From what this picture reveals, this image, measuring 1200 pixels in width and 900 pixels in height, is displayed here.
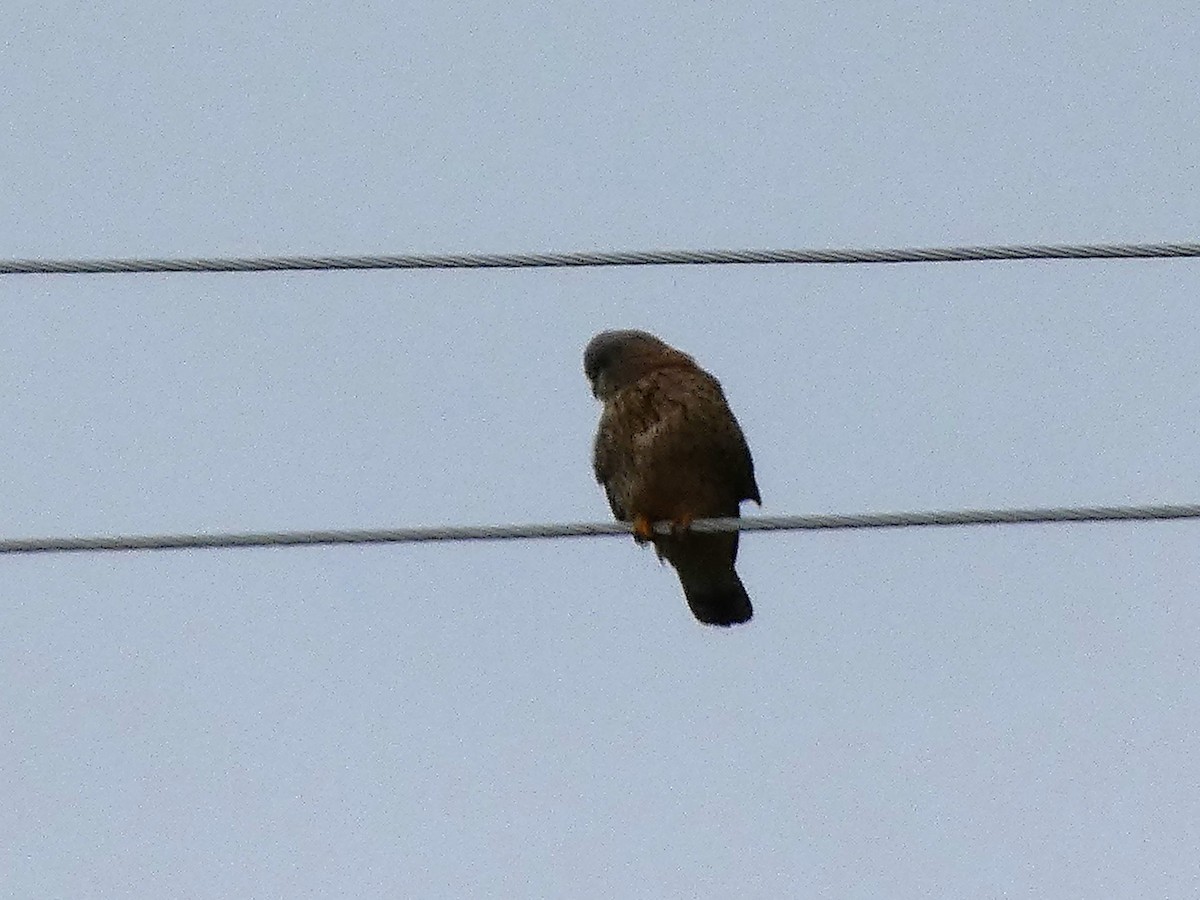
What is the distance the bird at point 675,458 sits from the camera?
7883mm

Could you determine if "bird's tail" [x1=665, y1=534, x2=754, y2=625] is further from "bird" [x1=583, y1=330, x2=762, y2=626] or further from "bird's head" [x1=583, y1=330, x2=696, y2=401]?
"bird's head" [x1=583, y1=330, x2=696, y2=401]

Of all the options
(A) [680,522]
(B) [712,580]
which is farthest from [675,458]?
(B) [712,580]

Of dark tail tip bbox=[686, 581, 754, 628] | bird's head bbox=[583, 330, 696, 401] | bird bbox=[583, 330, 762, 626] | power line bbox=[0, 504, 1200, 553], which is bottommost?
power line bbox=[0, 504, 1200, 553]

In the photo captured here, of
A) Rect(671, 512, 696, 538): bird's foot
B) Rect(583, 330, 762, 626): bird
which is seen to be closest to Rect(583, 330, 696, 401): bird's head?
Rect(583, 330, 762, 626): bird

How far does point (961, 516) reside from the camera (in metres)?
5.91

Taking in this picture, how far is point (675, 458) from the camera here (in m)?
7.86

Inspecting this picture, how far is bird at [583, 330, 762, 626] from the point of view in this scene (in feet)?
25.9

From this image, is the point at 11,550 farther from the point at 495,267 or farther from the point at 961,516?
the point at 961,516

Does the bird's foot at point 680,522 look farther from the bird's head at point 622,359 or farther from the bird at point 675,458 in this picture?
the bird's head at point 622,359

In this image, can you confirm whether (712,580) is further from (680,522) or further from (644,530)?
(644,530)

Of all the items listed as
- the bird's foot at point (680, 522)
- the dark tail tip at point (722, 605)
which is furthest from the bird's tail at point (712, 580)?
the bird's foot at point (680, 522)

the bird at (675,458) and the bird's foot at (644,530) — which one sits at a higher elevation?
the bird at (675,458)

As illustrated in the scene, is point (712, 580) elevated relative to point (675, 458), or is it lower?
lower

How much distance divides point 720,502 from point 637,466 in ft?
1.08
